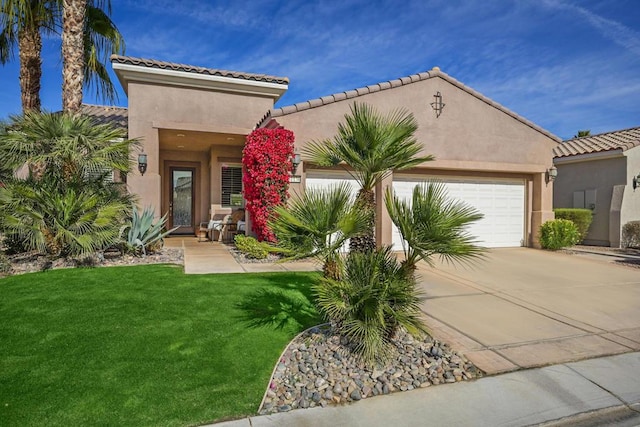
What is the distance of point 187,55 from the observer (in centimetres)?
1534

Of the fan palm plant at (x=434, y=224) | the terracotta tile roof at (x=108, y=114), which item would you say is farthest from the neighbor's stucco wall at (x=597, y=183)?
the terracotta tile roof at (x=108, y=114)

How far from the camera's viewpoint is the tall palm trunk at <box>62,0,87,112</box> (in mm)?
10281

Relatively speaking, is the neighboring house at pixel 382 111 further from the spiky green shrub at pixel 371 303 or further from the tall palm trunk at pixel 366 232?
the spiky green shrub at pixel 371 303

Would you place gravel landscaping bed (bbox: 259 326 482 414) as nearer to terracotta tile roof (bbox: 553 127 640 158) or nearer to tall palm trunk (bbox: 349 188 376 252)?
tall palm trunk (bbox: 349 188 376 252)

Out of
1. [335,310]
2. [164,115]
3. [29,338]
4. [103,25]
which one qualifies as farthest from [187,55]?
[335,310]

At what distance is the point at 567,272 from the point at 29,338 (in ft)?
34.3

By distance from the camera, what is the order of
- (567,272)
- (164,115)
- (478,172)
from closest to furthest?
(567,272) < (164,115) < (478,172)

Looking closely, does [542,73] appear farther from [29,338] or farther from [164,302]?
[29,338]

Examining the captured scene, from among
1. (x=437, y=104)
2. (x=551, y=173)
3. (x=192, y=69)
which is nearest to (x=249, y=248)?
(x=192, y=69)

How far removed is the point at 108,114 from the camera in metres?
14.7

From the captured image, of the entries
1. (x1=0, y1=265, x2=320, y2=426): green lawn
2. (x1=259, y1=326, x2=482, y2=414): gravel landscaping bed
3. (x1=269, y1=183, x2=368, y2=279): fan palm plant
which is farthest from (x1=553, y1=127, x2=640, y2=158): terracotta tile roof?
(x1=0, y1=265, x2=320, y2=426): green lawn

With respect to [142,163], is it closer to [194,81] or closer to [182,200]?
[194,81]

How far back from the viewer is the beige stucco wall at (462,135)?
36.5 ft

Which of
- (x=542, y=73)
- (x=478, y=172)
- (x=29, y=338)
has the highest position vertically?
(x=542, y=73)
